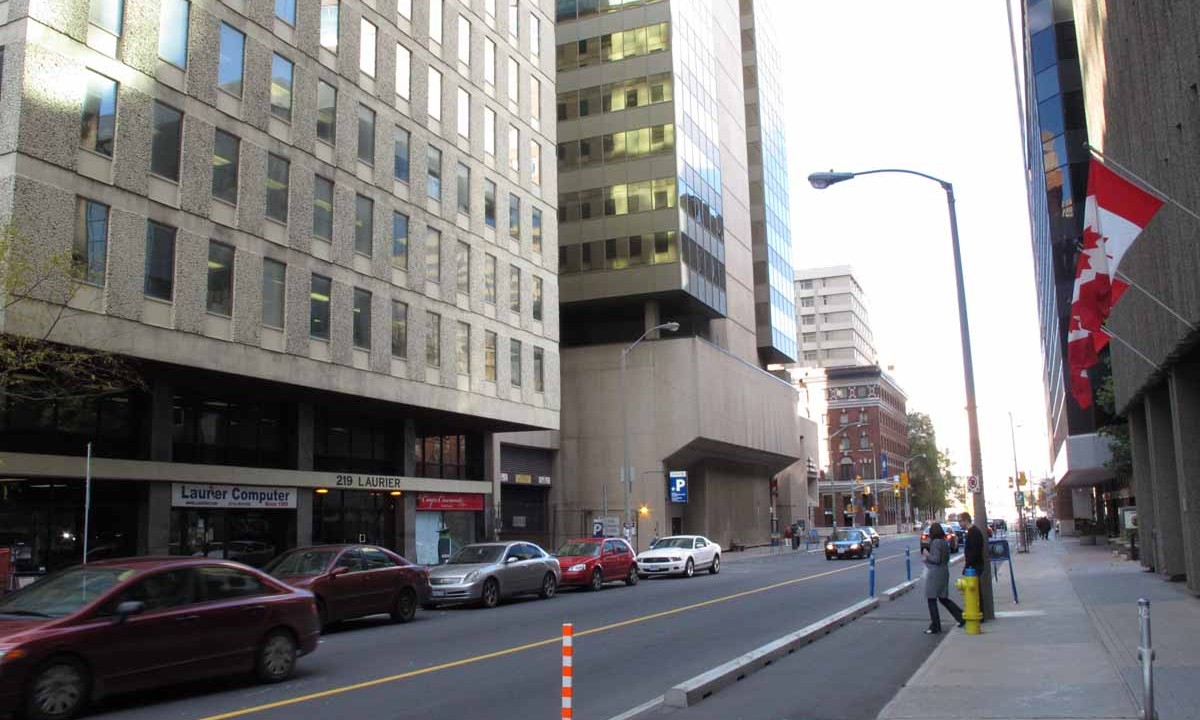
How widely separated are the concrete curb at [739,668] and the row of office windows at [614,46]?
4732 centimetres

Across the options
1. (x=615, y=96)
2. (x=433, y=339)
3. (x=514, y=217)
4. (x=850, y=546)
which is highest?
(x=615, y=96)

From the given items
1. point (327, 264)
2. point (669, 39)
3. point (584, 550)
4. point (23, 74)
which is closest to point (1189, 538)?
point (584, 550)

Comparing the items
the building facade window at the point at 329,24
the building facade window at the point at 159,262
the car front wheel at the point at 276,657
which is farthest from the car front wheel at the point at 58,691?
the building facade window at the point at 329,24

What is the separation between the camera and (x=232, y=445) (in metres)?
29.9

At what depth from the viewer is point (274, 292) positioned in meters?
28.5

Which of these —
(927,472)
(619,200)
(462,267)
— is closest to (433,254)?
(462,267)

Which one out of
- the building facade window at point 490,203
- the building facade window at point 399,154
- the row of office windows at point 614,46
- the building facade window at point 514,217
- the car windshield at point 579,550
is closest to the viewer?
the car windshield at point 579,550

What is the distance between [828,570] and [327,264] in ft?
68.8

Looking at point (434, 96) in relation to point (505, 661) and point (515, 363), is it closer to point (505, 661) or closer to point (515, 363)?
point (515, 363)

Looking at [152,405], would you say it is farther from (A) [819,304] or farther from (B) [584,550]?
(A) [819,304]

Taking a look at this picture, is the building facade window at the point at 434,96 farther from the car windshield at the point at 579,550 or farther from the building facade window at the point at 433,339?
the car windshield at the point at 579,550

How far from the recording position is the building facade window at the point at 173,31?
2500 cm

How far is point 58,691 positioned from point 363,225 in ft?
81.0

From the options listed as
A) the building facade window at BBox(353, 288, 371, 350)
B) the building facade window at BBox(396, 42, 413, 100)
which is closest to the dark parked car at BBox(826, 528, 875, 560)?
the building facade window at BBox(353, 288, 371, 350)
